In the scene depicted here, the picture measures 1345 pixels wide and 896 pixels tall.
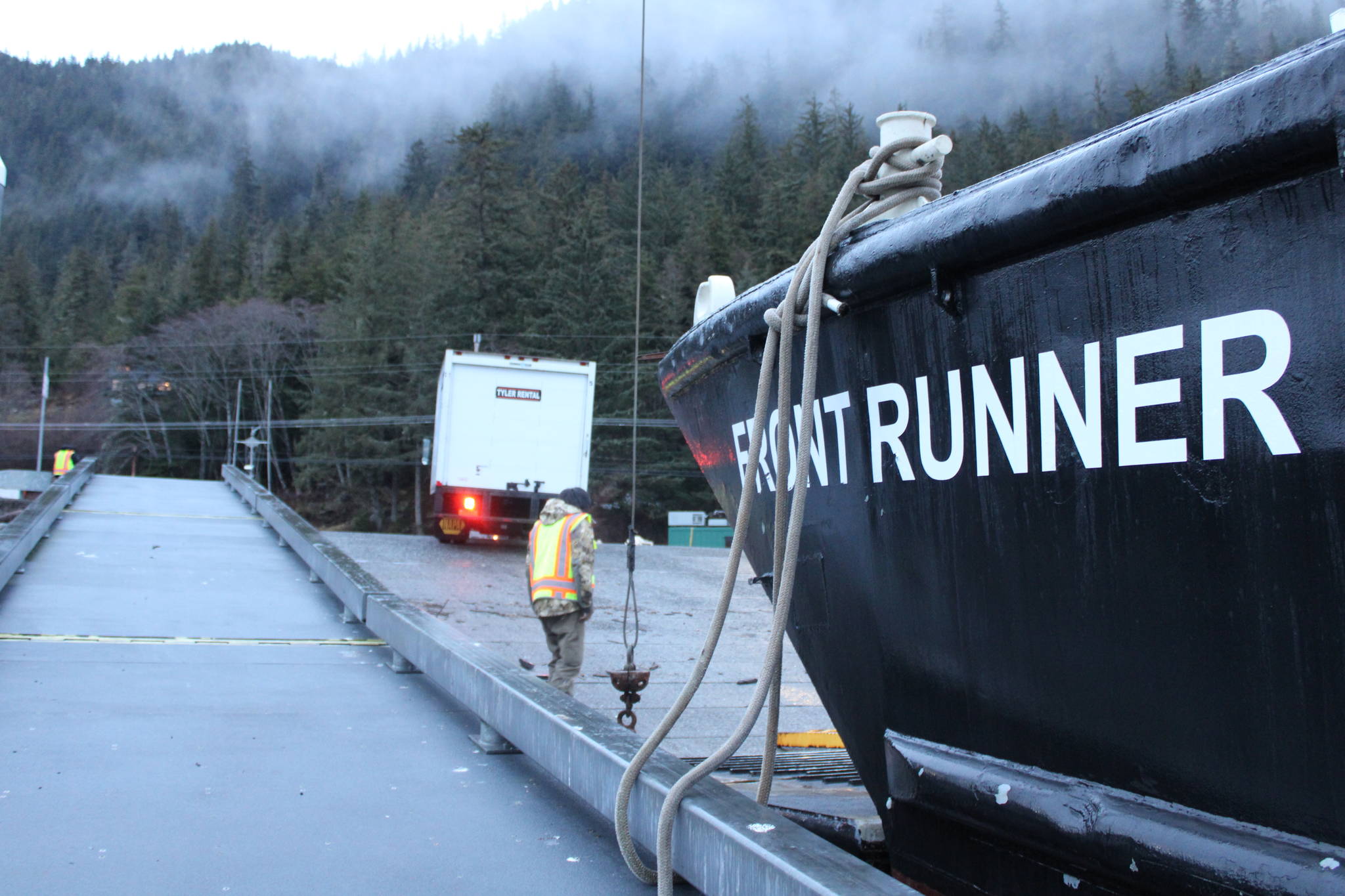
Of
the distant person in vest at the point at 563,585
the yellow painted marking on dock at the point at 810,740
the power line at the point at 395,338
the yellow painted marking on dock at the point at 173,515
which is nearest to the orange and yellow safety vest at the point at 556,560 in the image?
the distant person in vest at the point at 563,585

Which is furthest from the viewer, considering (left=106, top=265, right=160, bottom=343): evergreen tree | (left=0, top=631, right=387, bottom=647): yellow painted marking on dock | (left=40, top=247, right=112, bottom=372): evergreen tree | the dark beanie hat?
(left=40, top=247, right=112, bottom=372): evergreen tree

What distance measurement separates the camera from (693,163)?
109 metres

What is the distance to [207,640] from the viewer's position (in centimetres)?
630

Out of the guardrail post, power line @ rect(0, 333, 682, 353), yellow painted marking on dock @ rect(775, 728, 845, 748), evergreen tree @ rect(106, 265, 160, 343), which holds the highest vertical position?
evergreen tree @ rect(106, 265, 160, 343)

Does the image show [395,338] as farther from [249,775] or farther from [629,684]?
[249,775]

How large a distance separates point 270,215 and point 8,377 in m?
55.6

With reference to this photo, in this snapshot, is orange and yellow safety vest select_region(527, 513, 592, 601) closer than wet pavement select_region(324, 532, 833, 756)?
Yes

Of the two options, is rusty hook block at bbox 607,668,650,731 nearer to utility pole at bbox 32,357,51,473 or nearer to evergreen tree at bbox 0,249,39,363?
utility pole at bbox 32,357,51,473

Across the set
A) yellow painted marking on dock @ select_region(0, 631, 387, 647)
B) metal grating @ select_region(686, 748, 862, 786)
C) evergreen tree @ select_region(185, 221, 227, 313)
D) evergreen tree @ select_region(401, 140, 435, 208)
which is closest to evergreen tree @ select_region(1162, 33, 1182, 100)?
metal grating @ select_region(686, 748, 862, 786)

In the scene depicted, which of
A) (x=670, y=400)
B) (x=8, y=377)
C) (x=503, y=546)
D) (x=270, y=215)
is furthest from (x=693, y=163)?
(x=670, y=400)

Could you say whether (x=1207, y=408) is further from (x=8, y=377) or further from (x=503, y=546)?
(x=8, y=377)

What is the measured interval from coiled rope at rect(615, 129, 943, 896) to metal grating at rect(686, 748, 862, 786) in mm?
2149

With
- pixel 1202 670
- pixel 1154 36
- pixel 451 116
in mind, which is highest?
pixel 451 116

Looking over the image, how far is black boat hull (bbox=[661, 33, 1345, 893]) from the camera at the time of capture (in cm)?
173
